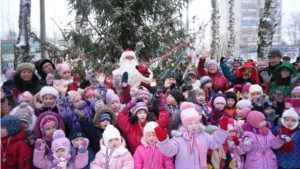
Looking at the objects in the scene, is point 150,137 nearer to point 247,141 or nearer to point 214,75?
point 247,141

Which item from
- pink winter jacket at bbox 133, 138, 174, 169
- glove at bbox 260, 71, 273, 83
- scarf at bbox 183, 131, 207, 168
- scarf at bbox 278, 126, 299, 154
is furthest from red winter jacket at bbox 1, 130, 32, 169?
glove at bbox 260, 71, 273, 83

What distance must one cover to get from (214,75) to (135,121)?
9.23ft

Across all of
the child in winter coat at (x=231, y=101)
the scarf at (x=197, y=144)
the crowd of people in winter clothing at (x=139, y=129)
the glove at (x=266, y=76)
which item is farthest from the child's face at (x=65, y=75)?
the glove at (x=266, y=76)

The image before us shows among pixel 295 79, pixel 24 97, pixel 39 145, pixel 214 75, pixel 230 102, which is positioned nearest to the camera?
pixel 39 145

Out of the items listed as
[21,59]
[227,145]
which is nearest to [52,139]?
[227,145]

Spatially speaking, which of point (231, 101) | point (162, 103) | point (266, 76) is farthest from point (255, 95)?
point (162, 103)

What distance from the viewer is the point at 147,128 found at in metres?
3.51

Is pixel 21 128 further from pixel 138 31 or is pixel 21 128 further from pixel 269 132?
pixel 138 31

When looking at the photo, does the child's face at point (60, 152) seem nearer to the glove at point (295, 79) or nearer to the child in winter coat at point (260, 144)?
the child in winter coat at point (260, 144)

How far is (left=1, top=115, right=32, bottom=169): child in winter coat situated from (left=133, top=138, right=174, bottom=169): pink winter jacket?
1.37 metres

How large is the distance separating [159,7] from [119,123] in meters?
4.07

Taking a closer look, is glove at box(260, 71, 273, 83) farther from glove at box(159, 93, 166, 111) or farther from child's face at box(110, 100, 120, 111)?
child's face at box(110, 100, 120, 111)

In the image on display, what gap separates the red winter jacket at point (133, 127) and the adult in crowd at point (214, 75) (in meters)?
2.37

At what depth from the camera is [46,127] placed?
3436 millimetres
